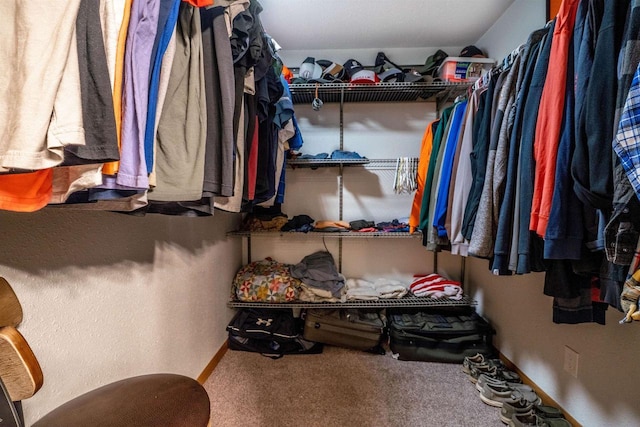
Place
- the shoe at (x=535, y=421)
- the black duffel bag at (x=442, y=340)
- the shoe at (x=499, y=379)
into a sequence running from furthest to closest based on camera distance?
the black duffel bag at (x=442, y=340) → the shoe at (x=499, y=379) → the shoe at (x=535, y=421)

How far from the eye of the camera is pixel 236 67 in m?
0.94

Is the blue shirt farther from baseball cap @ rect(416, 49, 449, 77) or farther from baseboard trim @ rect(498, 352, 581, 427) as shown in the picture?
baseboard trim @ rect(498, 352, 581, 427)

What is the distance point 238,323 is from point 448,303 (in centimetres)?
141

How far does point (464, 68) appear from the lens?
189 cm

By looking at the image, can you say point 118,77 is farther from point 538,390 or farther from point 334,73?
point 538,390

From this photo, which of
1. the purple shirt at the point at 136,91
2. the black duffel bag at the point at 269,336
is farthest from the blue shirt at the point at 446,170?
the purple shirt at the point at 136,91

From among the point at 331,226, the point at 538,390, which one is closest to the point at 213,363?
the point at 331,226

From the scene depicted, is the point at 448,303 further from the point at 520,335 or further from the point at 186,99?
the point at 186,99

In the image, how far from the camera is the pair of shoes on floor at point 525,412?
1301 millimetres

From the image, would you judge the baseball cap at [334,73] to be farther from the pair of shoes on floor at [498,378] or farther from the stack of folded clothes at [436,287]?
the pair of shoes on floor at [498,378]

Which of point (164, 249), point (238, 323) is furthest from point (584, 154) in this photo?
point (238, 323)

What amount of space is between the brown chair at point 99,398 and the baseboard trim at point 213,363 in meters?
0.82

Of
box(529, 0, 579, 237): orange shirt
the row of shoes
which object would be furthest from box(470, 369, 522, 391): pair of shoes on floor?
box(529, 0, 579, 237): orange shirt

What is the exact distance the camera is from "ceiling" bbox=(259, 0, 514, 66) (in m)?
1.69
